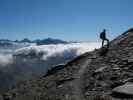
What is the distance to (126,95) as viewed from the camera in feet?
→ 56.0

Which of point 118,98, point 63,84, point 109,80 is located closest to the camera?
point 118,98

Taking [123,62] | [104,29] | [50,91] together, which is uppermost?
[104,29]

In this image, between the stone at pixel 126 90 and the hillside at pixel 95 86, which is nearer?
the stone at pixel 126 90

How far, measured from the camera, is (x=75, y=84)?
25.5 meters

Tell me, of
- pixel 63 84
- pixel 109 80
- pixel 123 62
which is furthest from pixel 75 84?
pixel 123 62

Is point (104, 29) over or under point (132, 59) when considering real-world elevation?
over

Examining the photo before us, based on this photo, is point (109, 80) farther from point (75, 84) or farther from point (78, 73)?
point (78, 73)

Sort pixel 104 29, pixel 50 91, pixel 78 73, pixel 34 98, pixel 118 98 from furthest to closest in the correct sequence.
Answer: pixel 104 29 < pixel 78 73 < pixel 50 91 < pixel 34 98 < pixel 118 98

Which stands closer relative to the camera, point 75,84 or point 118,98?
point 118,98

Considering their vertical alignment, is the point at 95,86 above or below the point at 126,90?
below

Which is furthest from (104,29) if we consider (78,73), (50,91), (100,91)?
(100,91)

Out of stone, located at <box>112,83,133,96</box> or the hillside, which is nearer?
stone, located at <box>112,83,133,96</box>

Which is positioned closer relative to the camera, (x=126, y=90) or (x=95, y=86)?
(x=126, y=90)

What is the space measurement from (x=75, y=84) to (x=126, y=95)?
9.03m
